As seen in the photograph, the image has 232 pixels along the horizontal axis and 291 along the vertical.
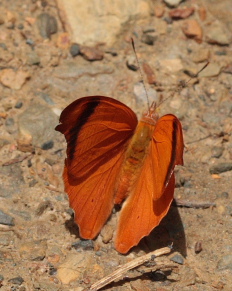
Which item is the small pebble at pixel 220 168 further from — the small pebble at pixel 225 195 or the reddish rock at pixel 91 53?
the reddish rock at pixel 91 53

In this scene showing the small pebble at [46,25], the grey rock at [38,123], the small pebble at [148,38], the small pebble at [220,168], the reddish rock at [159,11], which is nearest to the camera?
the small pebble at [220,168]

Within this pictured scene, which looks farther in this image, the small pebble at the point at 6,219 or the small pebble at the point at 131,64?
the small pebble at the point at 131,64

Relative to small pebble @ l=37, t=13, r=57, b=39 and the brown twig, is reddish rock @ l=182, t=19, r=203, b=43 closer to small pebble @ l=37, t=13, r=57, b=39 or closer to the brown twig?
small pebble @ l=37, t=13, r=57, b=39

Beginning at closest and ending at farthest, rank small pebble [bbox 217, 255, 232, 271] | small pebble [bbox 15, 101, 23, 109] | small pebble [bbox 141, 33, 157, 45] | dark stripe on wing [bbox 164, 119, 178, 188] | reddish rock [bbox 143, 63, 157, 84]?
dark stripe on wing [bbox 164, 119, 178, 188], small pebble [bbox 217, 255, 232, 271], small pebble [bbox 15, 101, 23, 109], reddish rock [bbox 143, 63, 157, 84], small pebble [bbox 141, 33, 157, 45]

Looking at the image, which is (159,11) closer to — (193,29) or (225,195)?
(193,29)

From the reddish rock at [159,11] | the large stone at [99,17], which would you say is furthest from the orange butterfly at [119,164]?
the reddish rock at [159,11]

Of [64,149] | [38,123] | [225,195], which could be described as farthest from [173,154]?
Result: [38,123]

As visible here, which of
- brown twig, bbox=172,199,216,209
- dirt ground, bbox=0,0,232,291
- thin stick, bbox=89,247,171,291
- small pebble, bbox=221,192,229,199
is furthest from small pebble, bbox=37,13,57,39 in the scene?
thin stick, bbox=89,247,171,291
